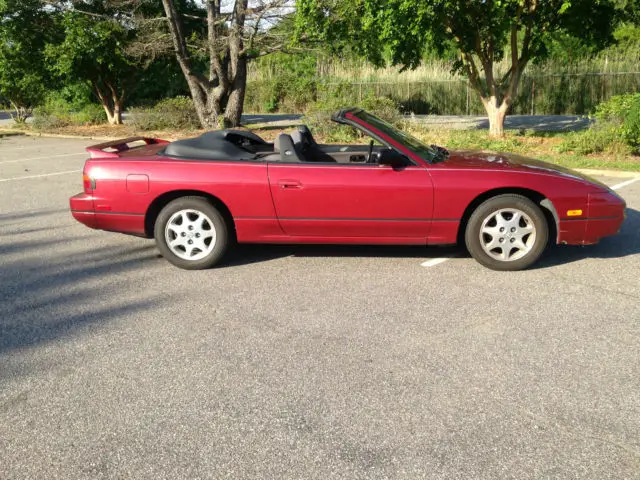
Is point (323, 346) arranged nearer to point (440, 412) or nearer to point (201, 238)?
point (440, 412)

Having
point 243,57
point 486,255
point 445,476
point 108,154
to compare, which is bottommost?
point 445,476

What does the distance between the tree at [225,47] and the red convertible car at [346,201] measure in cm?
1297

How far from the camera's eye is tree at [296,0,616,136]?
1258 centimetres

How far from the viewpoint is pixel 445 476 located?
260 centimetres

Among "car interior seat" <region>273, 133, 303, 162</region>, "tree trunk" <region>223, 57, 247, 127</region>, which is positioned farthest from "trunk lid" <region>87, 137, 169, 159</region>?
"tree trunk" <region>223, 57, 247, 127</region>

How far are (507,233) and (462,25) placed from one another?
10655 millimetres

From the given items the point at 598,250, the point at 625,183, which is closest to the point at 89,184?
the point at 598,250

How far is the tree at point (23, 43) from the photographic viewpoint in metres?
20.7

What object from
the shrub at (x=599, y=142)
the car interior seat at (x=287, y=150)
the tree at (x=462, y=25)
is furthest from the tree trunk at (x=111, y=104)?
the car interior seat at (x=287, y=150)

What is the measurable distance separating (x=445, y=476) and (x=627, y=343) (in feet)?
6.13

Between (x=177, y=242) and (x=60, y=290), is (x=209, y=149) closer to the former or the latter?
(x=177, y=242)

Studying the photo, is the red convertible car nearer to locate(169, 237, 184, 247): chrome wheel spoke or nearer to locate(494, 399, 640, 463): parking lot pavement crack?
locate(169, 237, 184, 247): chrome wheel spoke

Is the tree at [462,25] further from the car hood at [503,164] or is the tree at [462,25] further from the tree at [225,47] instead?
the car hood at [503,164]

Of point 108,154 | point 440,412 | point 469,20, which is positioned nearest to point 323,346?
point 440,412
